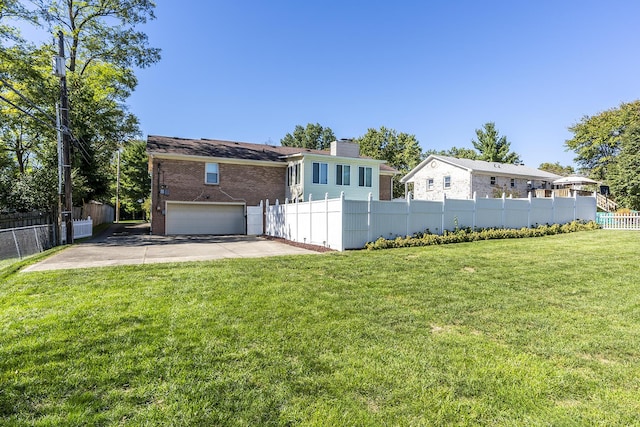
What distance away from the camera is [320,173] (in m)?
22.1

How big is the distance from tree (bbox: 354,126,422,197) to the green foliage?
27.4 meters

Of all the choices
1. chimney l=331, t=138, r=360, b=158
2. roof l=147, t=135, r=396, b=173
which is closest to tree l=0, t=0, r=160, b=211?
roof l=147, t=135, r=396, b=173

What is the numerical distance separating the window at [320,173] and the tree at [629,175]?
22483 mm

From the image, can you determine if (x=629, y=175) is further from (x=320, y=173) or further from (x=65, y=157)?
(x=65, y=157)

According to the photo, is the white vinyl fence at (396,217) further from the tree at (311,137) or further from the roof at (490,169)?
the tree at (311,137)

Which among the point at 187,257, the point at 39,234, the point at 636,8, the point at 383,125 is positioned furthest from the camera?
the point at 383,125

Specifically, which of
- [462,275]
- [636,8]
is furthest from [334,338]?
[636,8]

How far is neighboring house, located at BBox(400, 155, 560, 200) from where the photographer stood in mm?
27031

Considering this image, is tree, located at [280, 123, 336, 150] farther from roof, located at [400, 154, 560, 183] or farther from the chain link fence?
the chain link fence

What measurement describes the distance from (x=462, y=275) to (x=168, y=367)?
6.50m

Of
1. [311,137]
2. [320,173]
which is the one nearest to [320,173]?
[320,173]

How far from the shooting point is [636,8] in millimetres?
11812

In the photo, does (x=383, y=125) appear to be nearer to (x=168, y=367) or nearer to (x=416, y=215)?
(x=416, y=215)

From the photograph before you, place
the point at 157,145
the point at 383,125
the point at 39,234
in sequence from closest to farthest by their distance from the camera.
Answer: the point at 39,234
the point at 157,145
the point at 383,125
